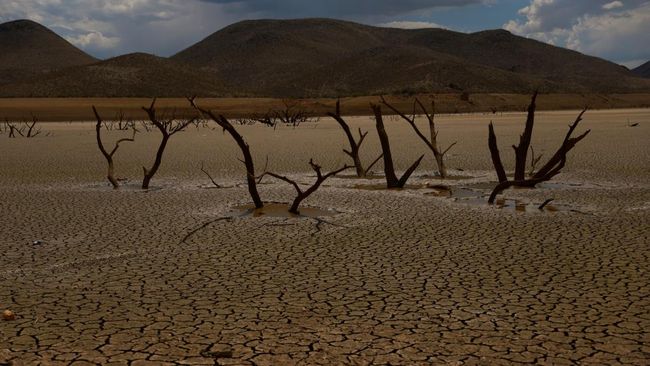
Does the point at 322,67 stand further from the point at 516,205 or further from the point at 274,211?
the point at 274,211

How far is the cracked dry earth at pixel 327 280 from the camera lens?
341cm

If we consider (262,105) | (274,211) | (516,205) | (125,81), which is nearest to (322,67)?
(125,81)

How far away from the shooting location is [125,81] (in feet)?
239

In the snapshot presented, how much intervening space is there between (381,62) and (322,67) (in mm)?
10268

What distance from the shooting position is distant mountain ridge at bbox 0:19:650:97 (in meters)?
74.9

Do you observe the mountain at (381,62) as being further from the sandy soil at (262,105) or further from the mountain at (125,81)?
the sandy soil at (262,105)

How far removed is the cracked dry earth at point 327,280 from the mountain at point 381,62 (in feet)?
235

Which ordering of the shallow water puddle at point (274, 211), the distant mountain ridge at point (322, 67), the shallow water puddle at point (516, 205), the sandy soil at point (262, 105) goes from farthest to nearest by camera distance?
the distant mountain ridge at point (322, 67), the sandy soil at point (262, 105), the shallow water puddle at point (516, 205), the shallow water puddle at point (274, 211)

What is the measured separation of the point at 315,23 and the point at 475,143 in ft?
447

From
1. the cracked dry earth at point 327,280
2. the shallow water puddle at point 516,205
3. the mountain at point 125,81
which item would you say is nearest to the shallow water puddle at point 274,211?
the cracked dry earth at point 327,280

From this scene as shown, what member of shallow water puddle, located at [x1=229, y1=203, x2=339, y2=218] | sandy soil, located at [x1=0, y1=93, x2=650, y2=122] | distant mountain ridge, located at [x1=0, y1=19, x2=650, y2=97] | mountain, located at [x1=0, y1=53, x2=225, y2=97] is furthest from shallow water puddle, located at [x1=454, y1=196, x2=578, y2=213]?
distant mountain ridge, located at [x1=0, y1=19, x2=650, y2=97]

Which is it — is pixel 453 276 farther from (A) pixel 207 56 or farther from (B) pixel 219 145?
(A) pixel 207 56

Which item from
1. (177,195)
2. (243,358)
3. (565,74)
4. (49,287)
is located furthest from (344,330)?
(565,74)

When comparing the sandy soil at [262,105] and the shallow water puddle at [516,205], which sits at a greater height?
the sandy soil at [262,105]
